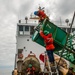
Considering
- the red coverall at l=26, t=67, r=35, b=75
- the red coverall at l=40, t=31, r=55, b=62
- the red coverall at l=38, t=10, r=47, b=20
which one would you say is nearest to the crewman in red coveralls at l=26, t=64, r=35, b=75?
the red coverall at l=26, t=67, r=35, b=75

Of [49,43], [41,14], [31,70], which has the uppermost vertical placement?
[41,14]

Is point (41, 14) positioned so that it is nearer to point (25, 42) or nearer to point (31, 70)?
point (31, 70)

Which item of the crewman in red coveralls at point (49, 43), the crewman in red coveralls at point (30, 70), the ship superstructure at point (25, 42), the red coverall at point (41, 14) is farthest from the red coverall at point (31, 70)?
the ship superstructure at point (25, 42)

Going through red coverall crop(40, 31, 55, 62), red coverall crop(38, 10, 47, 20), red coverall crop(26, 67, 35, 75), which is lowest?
red coverall crop(26, 67, 35, 75)

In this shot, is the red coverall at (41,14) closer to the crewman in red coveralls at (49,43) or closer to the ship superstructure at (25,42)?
the crewman in red coveralls at (49,43)

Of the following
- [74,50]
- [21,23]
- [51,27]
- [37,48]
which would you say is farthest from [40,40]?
[21,23]

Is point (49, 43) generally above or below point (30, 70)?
above

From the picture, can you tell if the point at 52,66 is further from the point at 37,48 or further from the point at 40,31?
the point at 37,48

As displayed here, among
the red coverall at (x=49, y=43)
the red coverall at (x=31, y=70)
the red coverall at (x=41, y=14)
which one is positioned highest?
the red coverall at (x=41, y=14)

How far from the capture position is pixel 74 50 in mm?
11234

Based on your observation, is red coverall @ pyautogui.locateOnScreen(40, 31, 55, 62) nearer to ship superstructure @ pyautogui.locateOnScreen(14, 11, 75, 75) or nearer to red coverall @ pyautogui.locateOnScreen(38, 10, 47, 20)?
red coverall @ pyautogui.locateOnScreen(38, 10, 47, 20)

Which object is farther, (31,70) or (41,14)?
(31,70)

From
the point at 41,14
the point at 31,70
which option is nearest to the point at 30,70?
the point at 31,70

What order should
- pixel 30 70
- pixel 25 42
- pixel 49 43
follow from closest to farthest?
pixel 49 43 < pixel 30 70 < pixel 25 42
